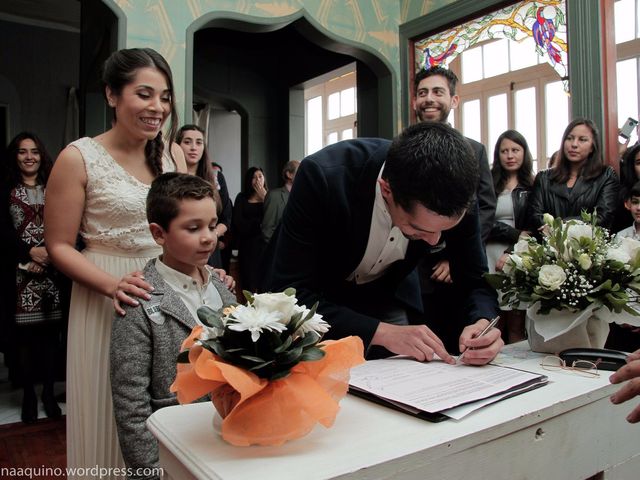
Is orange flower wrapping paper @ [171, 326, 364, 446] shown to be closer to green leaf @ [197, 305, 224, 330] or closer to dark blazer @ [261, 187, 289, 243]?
green leaf @ [197, 305, 224, 330]

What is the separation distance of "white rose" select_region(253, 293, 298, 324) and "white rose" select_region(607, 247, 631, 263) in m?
0.93

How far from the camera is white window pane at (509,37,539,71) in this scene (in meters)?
7.19

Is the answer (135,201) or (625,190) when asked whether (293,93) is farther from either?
(135,201)

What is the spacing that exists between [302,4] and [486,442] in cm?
379

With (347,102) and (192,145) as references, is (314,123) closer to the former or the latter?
(347,102)

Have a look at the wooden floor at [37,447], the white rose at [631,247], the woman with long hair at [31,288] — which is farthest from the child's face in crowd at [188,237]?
the woman with long hair at [31,288]

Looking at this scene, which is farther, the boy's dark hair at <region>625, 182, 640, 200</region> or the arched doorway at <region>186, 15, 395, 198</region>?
the arched doorway at <region>186, 15, 395, 198</region>

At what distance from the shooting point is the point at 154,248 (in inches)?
62.5

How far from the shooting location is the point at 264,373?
0.77 metres

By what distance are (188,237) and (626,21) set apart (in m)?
6.48

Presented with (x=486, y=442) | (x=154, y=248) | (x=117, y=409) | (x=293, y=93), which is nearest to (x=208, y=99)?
(x=293, y=93)

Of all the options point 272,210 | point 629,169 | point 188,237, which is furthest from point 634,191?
point 272,210

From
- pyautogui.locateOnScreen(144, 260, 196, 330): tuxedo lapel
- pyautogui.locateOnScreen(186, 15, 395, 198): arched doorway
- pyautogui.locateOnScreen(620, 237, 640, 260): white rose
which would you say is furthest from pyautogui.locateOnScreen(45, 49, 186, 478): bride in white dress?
pyautogui.locateOnScreen(186, 15, 395, 198): arched doorway

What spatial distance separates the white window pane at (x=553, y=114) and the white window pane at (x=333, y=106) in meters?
4.20
